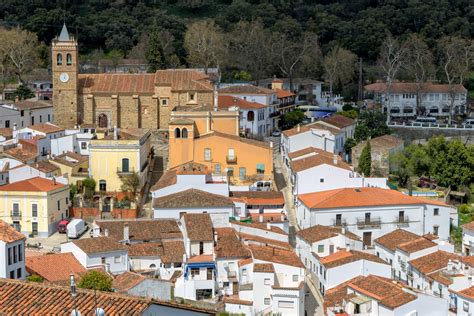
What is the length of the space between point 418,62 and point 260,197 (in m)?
25.7

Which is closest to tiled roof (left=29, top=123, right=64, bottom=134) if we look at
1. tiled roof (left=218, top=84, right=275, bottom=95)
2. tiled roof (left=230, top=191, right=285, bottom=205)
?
tiled roof (left=218, top=84, right=275, bottom=95)

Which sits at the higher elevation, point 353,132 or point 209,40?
point 209,40

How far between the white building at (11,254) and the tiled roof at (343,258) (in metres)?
8.60

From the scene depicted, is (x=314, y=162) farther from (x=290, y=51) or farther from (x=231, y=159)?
(x=290, y=51)

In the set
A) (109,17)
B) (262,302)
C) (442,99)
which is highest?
(109,17)

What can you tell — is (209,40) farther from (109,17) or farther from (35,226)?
(35,226)

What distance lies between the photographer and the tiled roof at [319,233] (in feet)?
92.2

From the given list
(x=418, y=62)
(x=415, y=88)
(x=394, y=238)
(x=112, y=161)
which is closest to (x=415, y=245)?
(x=394, y=238)

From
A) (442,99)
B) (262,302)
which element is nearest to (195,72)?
(442,99)

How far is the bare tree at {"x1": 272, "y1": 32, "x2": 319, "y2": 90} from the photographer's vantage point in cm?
5627

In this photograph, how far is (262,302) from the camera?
2395 cm

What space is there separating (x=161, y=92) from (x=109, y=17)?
24.6 m

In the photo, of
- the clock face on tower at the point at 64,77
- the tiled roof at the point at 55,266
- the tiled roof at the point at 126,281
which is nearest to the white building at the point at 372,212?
the tiled roof at the point at 55,266

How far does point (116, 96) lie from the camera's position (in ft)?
137
